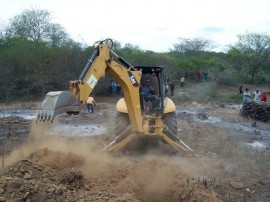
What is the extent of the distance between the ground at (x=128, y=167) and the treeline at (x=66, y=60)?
1095 cm

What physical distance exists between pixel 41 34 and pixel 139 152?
33169 mm

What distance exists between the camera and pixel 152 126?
833cm

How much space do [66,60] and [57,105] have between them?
1975 centimetres

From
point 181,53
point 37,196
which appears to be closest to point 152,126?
point 37,196

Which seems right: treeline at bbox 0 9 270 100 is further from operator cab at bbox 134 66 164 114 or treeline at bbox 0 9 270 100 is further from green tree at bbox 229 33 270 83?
operator cab at bbox 134 66 164 114

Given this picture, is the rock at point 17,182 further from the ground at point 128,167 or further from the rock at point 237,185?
the rock at point 237,185

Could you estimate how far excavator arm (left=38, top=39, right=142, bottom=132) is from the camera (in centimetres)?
603

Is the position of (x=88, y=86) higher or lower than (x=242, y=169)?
higher

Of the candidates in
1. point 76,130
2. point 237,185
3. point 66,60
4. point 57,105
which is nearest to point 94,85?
point 57,105

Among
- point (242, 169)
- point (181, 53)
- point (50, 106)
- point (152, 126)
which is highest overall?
point (181, 53)

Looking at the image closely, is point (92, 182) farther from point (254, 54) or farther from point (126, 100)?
point (254, 54)

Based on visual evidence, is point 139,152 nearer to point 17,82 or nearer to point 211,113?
point 211,113

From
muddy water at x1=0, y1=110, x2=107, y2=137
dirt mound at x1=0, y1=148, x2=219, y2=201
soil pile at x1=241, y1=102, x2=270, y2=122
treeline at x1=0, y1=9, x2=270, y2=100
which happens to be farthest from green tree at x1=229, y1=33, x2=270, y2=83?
dirt mound at x1=0, y1=148, x2=219, y2=201

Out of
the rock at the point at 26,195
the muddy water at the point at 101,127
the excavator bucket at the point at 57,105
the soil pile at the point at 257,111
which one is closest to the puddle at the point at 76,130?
the muddy water at the point at 101,127
